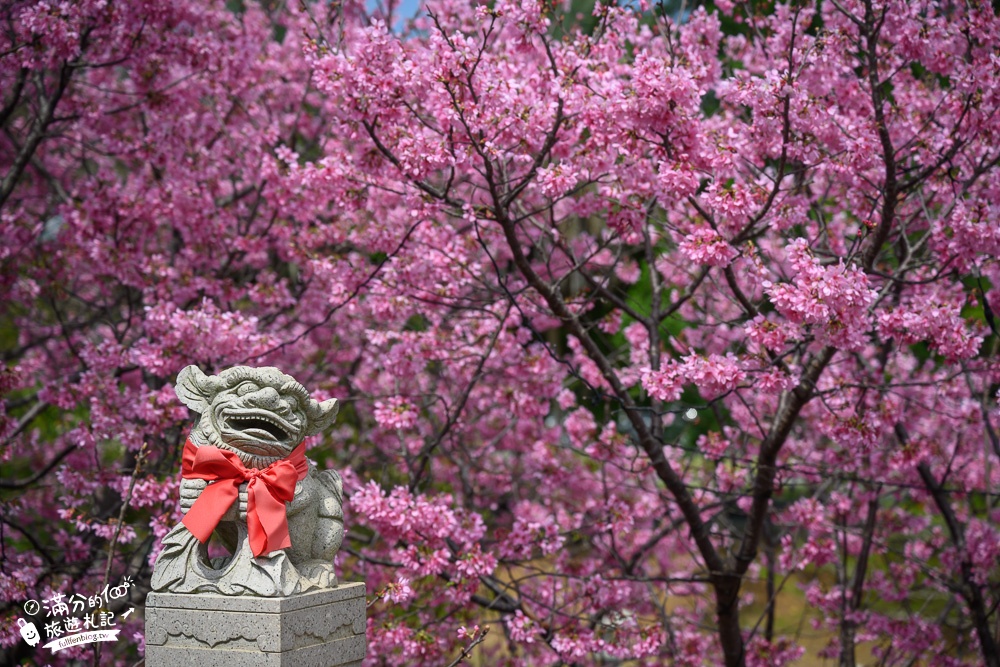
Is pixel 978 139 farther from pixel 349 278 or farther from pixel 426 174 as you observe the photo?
pixel 349 278

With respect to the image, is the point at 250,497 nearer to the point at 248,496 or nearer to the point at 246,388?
the point at 248,496

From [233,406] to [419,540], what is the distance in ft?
6.43

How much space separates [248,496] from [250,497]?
0.04ft

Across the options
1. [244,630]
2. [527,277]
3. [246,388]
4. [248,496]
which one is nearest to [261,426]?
[246,388]

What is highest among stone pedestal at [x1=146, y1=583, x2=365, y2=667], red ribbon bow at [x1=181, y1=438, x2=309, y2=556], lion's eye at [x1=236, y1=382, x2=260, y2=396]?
lion's eye at [x1=236, y1=382, x2=260, y2=396]

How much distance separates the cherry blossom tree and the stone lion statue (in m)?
0.90

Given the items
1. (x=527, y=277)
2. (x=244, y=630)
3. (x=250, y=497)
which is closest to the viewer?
(x=244, y=630)

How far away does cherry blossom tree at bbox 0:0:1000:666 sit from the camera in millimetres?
4320

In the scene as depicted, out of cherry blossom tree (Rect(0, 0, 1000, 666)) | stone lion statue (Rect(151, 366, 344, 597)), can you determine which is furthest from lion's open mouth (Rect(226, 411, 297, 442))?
cherry blossom tree (Rect(0, 0, 1000, 666))

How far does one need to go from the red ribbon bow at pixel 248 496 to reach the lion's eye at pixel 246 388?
0.71 ft

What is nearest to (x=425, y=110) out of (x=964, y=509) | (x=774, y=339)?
(x=774, y=339)

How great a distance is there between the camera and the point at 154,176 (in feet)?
20.5

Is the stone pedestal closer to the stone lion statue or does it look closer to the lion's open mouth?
the stone lion statue

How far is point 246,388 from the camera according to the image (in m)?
3.12
